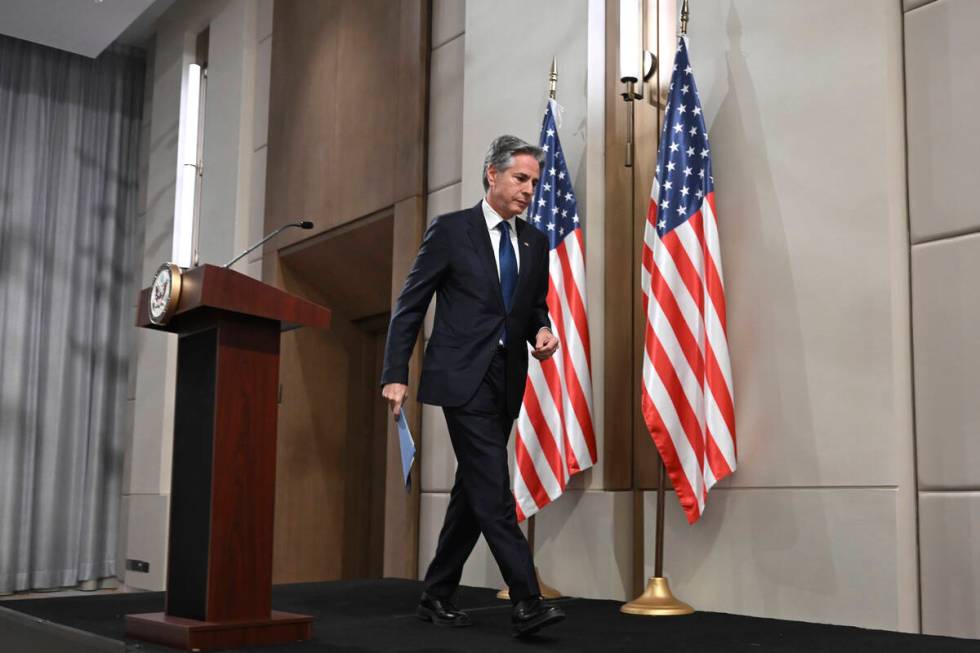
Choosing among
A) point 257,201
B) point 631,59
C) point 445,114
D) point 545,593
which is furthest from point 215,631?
point 257,201

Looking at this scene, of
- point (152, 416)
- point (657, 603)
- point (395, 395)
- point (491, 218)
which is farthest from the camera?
point (152, 416)

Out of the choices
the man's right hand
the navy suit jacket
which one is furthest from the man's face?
the man's right hand

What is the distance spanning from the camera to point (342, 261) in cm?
646

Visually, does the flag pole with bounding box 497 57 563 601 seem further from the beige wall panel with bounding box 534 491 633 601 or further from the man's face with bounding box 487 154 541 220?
the man's face with bounding box 487 154 541 220

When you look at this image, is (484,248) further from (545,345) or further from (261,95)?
(261,95)

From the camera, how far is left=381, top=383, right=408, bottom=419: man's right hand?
297 cm

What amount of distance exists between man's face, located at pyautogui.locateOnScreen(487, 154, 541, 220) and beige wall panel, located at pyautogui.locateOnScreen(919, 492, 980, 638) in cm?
153

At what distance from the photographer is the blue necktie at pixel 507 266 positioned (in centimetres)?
315

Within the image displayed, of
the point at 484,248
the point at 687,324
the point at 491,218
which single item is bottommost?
the point at 687,324

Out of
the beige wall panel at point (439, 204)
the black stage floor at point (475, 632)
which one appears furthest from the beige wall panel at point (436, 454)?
the black stage floor at point (475, 632)

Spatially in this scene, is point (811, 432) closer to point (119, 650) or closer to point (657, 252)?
point (657, 252)

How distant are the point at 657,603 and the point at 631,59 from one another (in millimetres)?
2050

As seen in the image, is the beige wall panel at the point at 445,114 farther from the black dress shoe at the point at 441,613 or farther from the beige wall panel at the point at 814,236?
the black dress shoe at the point at 441,613

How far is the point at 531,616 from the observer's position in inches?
110
